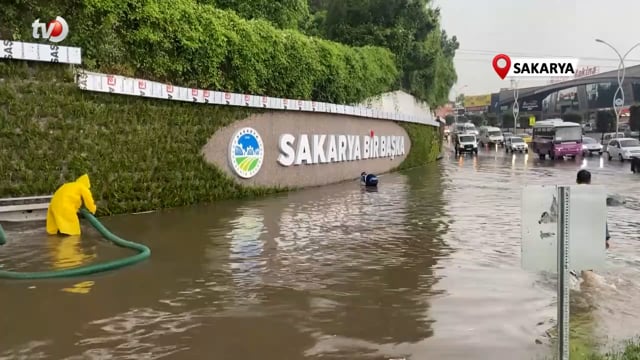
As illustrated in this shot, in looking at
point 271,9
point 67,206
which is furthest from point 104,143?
point 271,9

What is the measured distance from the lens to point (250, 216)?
13.8m

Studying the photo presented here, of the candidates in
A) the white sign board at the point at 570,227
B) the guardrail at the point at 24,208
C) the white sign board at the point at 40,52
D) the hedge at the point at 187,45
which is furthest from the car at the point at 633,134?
the white sign board at the point at 570,227

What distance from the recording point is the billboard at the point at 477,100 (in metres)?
135

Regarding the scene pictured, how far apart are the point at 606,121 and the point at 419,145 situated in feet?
150

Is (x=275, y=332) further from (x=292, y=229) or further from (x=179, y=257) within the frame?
(x=292, y=229)

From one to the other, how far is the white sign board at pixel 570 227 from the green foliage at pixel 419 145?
2826cm

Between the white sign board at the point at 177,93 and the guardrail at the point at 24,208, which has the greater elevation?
the white sign board at the point at 177,93

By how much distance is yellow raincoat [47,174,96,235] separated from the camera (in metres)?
10.8

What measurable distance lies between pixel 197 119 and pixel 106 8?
357 centimetres

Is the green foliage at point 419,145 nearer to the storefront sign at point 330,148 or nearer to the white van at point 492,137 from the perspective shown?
the storefront sign at point 330,148

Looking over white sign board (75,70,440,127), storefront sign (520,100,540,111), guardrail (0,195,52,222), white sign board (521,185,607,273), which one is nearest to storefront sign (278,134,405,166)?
white sign board (75,70,440,127)

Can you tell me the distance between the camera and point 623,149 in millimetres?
39156

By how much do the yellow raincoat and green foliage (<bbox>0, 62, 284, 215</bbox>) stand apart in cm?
152

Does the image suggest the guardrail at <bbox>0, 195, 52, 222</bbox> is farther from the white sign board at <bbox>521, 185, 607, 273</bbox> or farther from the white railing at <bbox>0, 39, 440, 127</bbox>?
the white sign board at <bbox>521, 185, 607, 273</bbox>
